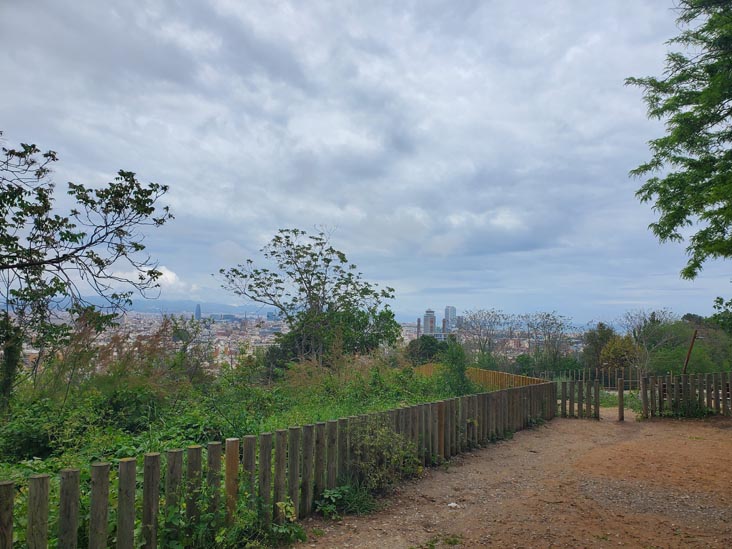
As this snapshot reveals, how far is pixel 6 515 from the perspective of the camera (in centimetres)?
271

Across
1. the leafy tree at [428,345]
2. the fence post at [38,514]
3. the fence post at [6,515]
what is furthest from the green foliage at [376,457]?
the leafy tree at [428,345]

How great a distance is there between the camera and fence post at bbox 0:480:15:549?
2.69 m

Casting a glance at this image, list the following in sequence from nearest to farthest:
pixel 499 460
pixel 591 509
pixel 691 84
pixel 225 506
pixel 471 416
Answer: pixel 225 506 < pixel 591 509 < pixel 499 460 < pixel 471 416 < pixel 691 84

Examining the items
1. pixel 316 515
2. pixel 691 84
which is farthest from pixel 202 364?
pixel 691 84

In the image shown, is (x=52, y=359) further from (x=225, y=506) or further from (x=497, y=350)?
(x=497, y=350)

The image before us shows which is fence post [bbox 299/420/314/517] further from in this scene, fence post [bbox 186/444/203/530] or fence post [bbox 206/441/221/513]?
fence post [bbox 186/444/203/530]

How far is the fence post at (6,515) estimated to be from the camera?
2.69 metres

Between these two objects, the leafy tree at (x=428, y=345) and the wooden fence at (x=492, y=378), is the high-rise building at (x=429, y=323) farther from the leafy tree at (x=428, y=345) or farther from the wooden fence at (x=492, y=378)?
the wooden fence at (x=492, y=378)

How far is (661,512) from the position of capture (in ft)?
16.2

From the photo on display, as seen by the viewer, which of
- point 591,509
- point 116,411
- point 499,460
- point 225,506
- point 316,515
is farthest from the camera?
Result: point 499,460

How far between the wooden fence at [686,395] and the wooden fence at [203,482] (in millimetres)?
7299

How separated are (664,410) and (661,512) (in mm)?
7712

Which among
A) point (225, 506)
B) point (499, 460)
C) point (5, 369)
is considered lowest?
point (499, 460)

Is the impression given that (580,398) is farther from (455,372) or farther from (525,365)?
(525,365)
